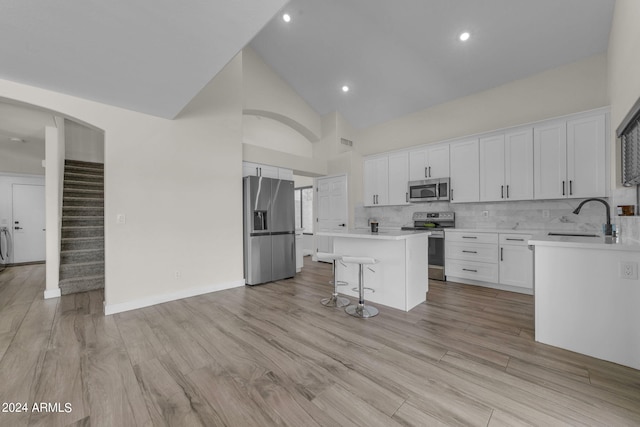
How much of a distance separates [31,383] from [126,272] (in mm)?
1535

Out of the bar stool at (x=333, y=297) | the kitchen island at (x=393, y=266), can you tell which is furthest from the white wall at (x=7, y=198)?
the kitchen island at (x=393, y=266)

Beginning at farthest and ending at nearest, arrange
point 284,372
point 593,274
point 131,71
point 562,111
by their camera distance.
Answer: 1. point 562,111
2. point 131,71
3. point 593,274
4. point 284,372

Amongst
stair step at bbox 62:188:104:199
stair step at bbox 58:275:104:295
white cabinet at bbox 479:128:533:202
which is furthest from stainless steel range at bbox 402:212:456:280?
stair step at bbox 62:188:104:199

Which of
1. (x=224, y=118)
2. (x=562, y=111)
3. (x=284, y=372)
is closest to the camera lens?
(x=284, y=372)

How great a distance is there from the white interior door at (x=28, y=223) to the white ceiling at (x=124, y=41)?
5.90m

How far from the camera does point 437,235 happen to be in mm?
4500

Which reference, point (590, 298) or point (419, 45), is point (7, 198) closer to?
point (419, 45)

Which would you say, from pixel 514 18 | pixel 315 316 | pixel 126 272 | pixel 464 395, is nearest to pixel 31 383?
pixel 126 272

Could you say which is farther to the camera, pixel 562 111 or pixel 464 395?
pixel 562 111

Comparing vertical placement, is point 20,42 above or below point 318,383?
above

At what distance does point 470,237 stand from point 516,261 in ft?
2.21

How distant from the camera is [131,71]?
2.35 metres

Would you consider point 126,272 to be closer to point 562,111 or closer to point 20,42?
point 20,42

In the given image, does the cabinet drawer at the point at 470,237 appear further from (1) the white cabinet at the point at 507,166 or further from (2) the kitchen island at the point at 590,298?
(2) the kitchen island at the point at 590,298
